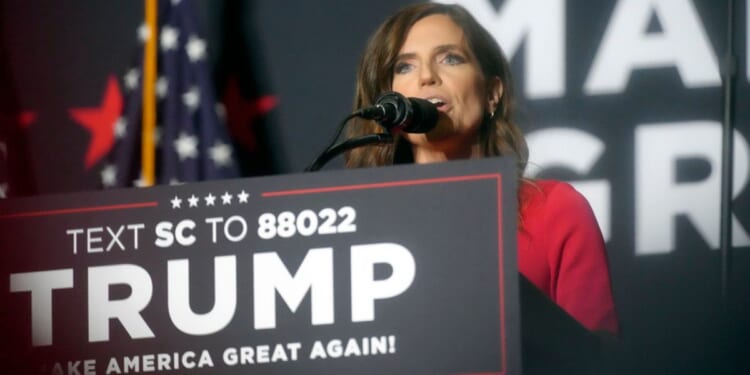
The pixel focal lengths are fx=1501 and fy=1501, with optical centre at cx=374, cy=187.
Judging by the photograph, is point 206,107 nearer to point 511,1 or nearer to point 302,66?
point 302,66

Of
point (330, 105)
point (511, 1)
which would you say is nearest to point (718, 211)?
point (511, 1)

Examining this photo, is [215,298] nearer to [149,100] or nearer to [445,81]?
[445,81]

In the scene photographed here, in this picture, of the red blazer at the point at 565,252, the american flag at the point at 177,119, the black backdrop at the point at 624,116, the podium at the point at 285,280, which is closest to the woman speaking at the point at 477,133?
the red blazer at the point at 565,252

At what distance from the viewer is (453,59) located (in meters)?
2.98

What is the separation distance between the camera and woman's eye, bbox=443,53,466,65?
2961 millimetres

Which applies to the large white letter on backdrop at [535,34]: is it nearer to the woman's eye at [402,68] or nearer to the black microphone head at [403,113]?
the woman's eye at [402,68]

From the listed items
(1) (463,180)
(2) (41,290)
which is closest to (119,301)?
(2) (41,290)

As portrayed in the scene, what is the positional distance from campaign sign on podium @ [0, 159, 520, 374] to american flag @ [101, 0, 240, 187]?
87.9 inches

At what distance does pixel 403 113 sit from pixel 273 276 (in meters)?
0.52

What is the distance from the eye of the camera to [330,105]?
417cm

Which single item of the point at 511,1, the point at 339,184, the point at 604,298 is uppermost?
the point at 511,1

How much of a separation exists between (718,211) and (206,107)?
1.42 metres

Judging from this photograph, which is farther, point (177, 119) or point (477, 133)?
point (177, 119)

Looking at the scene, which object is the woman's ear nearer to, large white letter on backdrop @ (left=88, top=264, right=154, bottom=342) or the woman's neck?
the woman's neck
